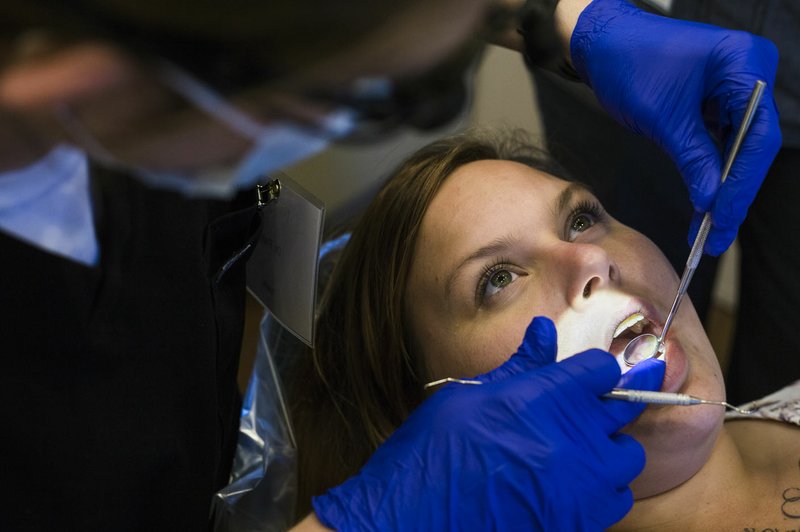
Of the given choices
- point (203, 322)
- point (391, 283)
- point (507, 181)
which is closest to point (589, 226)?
point (507, 181)

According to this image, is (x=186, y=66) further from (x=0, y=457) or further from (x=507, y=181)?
(x=507, y=181)

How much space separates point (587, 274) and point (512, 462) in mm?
335

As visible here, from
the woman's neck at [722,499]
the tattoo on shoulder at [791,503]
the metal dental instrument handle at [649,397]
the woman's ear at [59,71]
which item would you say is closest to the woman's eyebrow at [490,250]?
the metal dental instrument handle at [649,397]

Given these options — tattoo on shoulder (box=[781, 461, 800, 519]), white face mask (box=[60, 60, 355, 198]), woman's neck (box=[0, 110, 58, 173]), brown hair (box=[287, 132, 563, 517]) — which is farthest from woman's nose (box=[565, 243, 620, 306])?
woman's neck (box=[0, 110, 58, 173])

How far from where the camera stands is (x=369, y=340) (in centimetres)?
153

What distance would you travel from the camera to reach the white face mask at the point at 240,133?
508 mm

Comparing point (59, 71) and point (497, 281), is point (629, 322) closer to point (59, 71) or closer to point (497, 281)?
point (497, 281)

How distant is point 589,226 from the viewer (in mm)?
1426

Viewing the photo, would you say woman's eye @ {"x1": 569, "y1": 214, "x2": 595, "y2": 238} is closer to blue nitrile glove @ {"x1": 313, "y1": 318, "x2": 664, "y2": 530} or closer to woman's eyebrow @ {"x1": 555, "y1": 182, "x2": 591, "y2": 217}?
woman's eyebrow @ {"x1": 555, "y1": 182, "x2": 591, "y2": 217}

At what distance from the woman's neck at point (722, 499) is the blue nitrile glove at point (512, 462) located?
0.80 feet

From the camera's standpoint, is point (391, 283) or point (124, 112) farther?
point (391, 283)

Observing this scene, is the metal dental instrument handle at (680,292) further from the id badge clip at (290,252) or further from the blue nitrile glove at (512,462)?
the id badge clip at (290,252)

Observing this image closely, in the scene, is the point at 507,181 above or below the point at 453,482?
above

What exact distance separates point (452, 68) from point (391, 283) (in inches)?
36.6
